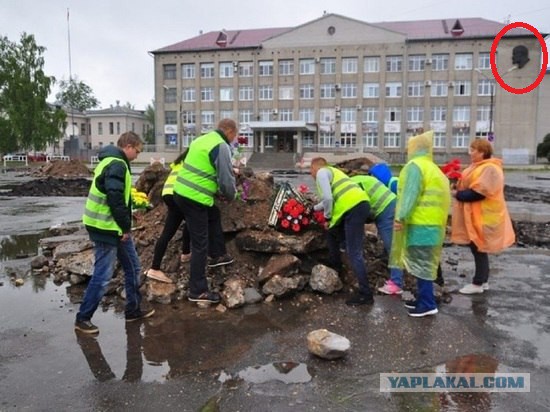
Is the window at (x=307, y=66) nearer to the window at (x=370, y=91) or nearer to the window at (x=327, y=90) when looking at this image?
the window at (x=327, y=90)

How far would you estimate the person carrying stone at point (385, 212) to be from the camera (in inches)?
229

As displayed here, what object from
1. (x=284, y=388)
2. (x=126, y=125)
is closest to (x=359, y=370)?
(x=284, y=388)

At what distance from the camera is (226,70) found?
67875mm

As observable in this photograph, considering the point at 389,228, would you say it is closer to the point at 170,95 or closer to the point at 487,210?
the point at 487,210

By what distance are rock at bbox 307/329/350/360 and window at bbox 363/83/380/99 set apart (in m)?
62.4

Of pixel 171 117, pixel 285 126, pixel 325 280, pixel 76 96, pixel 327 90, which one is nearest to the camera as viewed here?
pixel 325 280

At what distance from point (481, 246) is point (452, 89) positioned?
61.2 metres

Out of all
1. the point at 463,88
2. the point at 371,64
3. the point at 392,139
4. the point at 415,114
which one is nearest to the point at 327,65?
the point at 371,64

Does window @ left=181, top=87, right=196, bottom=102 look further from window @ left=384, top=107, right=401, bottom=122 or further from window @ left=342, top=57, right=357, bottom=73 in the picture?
window @ left=384, top=107, right=401, bottom=122

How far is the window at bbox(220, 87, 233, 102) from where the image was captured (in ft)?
222

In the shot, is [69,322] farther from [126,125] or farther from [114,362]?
[126,125]

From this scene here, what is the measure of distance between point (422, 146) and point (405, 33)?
63218 mm

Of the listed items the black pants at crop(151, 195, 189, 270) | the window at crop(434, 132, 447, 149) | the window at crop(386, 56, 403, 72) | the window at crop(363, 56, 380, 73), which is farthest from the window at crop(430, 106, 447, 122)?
the black pants at crop(151, 195, 189, 270)

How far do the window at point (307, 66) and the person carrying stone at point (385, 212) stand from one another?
6132cm
